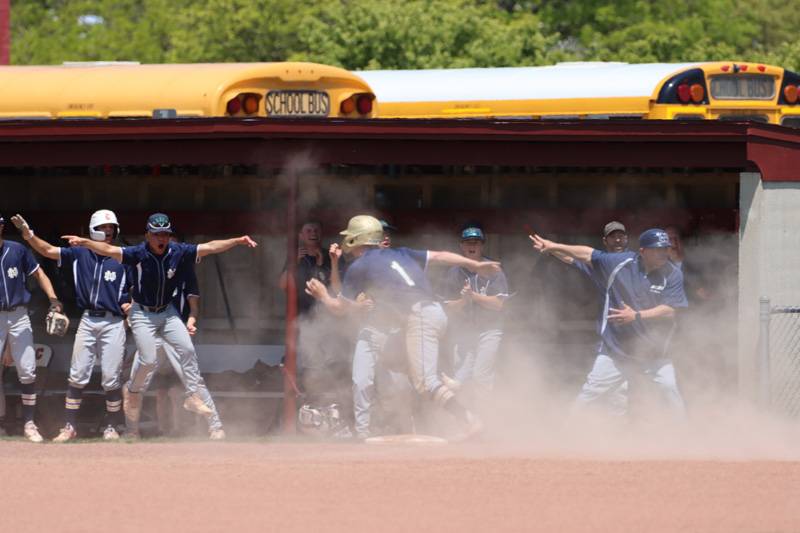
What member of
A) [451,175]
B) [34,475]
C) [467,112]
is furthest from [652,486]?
[467,112]

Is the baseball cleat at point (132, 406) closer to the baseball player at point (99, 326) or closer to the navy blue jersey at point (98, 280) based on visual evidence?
the baseball player at point (99, 326)

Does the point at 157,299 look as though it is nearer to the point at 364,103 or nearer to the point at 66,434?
the point at 66,434

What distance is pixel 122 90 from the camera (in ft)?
46.6

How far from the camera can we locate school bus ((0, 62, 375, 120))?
13844 mm

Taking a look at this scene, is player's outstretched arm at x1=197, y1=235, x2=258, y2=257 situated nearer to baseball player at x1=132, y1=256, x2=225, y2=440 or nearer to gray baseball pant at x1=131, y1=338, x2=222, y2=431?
baseball player at x1=132, y1=256, x2=225, y2=440

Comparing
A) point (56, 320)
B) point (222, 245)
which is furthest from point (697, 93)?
point (56, 320)

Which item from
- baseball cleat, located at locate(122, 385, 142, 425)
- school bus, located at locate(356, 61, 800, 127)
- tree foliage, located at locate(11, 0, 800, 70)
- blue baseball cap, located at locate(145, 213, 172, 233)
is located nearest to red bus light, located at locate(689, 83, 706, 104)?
school bus, located at locate(356, 61, 800, 127)

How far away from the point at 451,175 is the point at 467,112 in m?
1.38

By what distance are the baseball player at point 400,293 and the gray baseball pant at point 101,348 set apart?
5.68 feet

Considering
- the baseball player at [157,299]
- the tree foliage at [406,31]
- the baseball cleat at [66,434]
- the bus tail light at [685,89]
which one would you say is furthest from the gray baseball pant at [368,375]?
the tree foliage at [406,31]

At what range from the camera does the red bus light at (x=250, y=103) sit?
13.9m

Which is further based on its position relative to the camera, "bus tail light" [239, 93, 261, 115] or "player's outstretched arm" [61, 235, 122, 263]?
"bus tail light" [239, 93, 261, 115]

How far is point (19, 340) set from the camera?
13.0 m

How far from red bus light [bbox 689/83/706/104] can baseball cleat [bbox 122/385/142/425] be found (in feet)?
20.1
